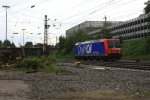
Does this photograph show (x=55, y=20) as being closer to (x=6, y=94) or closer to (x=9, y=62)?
(x=9, y=62)

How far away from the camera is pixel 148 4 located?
226 ft

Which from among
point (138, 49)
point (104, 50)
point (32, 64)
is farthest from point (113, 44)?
point (138, 49)

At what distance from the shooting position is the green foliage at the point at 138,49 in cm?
6712

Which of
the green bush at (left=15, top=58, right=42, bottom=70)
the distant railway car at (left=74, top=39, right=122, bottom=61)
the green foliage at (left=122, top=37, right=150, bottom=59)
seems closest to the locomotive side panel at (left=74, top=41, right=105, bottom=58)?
the distant railway car at (left=74, top=39, right=122, bottom=61)

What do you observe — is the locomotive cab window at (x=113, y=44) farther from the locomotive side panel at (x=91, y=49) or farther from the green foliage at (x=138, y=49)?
the green foliage at (x=138, y=49)

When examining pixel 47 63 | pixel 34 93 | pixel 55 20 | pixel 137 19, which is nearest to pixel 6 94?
pixel 34 93

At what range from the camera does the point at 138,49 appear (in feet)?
232

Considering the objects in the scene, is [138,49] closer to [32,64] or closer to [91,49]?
[91,49]

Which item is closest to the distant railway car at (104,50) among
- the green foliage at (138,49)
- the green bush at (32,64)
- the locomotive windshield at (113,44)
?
the locomotive windshield at (113,44)

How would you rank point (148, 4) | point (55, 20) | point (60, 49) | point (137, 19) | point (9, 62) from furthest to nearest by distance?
point (60, 49) < point (137, 19) < point (55, 20) < point (148, 4) < point (9, 62)

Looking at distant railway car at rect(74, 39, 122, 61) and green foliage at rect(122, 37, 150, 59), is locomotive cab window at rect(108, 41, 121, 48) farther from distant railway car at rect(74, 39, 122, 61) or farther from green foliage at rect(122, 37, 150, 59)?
green foliage at rect(122, 37, 150, 59)

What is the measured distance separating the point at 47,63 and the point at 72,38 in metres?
76.0

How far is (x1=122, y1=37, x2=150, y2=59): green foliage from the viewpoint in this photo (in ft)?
220

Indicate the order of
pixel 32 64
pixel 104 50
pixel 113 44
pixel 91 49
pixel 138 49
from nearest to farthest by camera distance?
pixel 32 64, pixel 104 50, pixel 113 44, pixel 91 49, pixel 138 49
